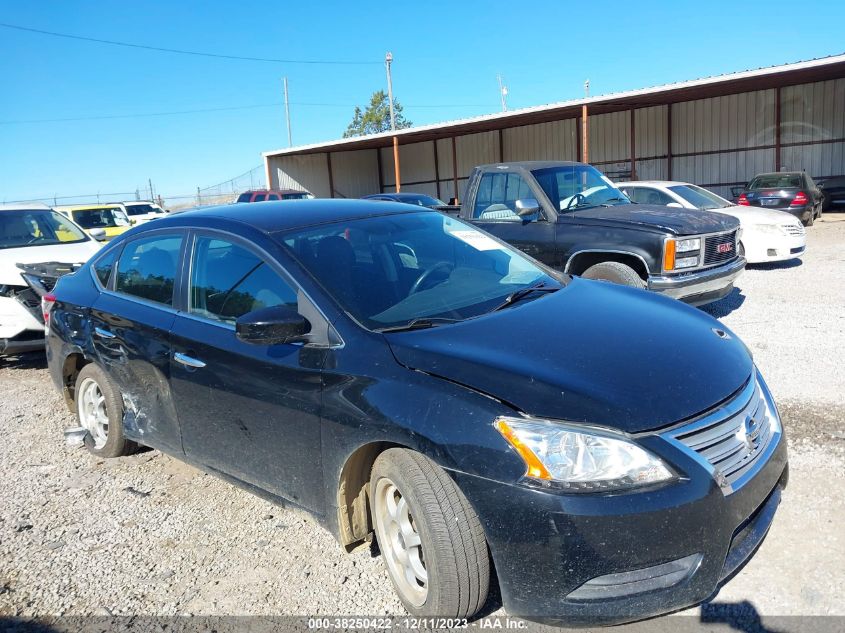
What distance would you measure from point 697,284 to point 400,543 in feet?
16.3

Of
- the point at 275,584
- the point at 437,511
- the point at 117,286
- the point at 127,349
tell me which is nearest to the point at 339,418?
the point at 437,511

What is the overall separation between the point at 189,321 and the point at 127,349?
67cm

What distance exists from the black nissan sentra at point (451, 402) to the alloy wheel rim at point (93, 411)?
43 cm

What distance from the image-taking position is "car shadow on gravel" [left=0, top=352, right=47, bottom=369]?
7348 mm

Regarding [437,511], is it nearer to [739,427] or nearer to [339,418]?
[339,418]

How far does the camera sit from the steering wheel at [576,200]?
24.5 feet

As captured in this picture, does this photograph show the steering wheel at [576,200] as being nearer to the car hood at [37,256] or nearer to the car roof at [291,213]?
the car roof at [291,213]

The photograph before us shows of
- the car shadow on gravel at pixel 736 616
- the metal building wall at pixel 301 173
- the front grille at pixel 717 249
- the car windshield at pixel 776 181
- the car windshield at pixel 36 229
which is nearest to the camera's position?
the car shadow on gravel at pixel 736 616

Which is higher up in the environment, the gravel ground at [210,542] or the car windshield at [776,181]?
the car windshield at [776,181]

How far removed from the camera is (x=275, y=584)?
3.06 meters

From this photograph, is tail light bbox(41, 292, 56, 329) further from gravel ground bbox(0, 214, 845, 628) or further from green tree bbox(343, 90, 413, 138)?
green tree bbox(343, 90, 413, 138)

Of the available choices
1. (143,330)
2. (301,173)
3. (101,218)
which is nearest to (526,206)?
(143,330)

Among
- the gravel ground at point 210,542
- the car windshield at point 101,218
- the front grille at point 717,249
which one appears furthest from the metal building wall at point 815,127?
the car windshield at point 101,218

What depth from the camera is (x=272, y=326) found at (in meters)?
2.86
